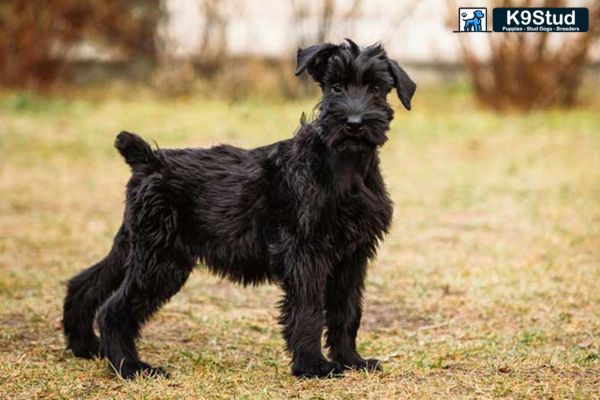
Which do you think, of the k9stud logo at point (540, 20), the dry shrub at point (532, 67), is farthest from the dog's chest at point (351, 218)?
the dry shrub at point (532, 67)

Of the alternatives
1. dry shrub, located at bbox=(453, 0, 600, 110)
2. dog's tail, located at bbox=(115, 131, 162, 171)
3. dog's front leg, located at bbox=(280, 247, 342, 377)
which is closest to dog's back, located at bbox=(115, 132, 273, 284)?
dog's tail, located at bbox=(115, 131, 162, 171)

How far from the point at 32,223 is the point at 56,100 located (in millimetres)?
8127

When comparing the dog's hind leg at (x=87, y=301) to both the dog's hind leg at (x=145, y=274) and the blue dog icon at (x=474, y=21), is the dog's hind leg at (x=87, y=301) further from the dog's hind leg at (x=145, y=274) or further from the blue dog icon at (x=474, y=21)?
the blue dog icon at (x=474, y=21)

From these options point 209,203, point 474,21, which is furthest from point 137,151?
point 474,21

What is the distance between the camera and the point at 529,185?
1438 centimetres

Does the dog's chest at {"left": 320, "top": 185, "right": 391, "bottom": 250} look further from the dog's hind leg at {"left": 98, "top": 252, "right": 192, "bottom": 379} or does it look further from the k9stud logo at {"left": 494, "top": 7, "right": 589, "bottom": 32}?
the k9stud logo at {"left": 494, "top": 7, "right": 589, "bottom": 32}

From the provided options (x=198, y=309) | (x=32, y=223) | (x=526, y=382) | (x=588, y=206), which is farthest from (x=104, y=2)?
(x=526, y=382)

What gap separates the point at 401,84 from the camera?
639 cm

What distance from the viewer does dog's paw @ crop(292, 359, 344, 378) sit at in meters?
6.25

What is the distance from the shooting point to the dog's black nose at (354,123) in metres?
5.93

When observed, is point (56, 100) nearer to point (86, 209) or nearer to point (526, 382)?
point (86, 209)

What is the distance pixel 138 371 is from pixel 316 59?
A: 2.16 meters

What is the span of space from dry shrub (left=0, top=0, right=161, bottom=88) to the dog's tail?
13.9 m

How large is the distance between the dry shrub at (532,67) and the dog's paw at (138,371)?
1215 cm
